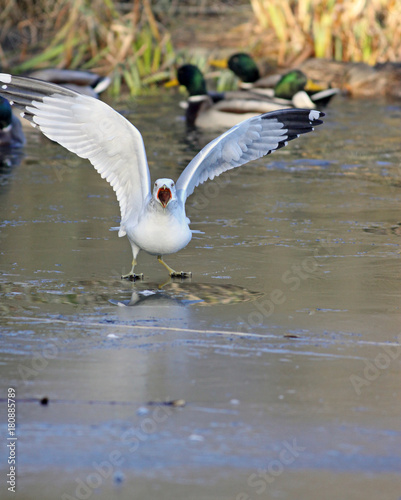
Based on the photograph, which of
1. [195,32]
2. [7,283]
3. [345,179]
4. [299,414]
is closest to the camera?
[299,414]

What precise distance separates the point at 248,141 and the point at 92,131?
3.94ft

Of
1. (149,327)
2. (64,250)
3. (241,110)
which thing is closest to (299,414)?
(149,327)

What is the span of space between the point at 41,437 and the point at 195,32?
54.2 ft

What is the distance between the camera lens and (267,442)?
147 inches

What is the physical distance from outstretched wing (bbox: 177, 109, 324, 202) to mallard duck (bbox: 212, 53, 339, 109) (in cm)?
738

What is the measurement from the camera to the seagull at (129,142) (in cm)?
632

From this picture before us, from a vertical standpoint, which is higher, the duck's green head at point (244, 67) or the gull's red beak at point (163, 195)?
the duck's green head at point (244, 67)

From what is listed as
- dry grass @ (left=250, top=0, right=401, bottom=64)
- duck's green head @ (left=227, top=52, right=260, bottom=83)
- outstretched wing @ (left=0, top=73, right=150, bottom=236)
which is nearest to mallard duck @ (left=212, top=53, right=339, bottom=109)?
duck's green head @ (left=227, top=52, right=260, bottom=83)

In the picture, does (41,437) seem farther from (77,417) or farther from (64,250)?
(64,250)

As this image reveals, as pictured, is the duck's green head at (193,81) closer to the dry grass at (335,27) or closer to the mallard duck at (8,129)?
the dry grass at (335,27)

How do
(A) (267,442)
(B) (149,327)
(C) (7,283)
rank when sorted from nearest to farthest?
(A) (267,442)
(B) (149,327)
(C) (7,283)

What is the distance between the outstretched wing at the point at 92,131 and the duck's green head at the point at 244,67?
9.87 metres

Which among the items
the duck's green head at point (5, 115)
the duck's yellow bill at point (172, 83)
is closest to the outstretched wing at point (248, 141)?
the duck's green head at point (5, 115)

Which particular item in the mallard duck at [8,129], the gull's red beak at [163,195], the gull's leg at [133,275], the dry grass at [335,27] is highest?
the dry grass at [335,27]
